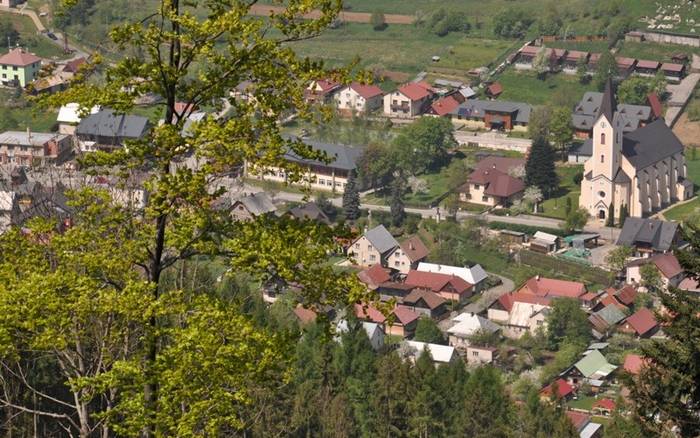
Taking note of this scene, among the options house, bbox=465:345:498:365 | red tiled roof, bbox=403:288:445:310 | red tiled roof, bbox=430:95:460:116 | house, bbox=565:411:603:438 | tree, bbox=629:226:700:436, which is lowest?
red tiled roof, bbox=430:95:460:116

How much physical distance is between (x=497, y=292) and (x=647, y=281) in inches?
199

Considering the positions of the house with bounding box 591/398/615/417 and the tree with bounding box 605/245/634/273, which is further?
the tree with bounding box 605/245/634/273

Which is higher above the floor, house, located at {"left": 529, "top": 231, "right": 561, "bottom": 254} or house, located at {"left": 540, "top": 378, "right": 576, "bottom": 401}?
house, located at {"left": 540, "top": 378, "right": 576, "bottom": 401}

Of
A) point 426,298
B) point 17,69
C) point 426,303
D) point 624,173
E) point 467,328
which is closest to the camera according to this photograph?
point 467,328

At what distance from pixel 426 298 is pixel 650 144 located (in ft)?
52.4

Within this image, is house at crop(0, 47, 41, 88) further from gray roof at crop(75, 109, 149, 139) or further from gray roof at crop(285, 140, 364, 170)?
gray roof at crop(285, 140, 364, 170)

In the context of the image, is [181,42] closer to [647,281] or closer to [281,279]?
[281,279]

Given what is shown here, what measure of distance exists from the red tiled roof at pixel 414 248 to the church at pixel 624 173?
23.8 feet

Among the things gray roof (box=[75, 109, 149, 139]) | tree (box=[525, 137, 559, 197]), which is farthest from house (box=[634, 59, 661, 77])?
gray roof (box=[75, 109, 149, 139])

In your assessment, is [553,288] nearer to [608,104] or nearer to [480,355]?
[480,355]

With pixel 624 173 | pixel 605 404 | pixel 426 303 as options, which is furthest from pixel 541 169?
pixel 605 404

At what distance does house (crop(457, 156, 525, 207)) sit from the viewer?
59.1 m

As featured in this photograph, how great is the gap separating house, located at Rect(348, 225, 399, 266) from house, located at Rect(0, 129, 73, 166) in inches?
443

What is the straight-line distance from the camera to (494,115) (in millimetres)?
67875
